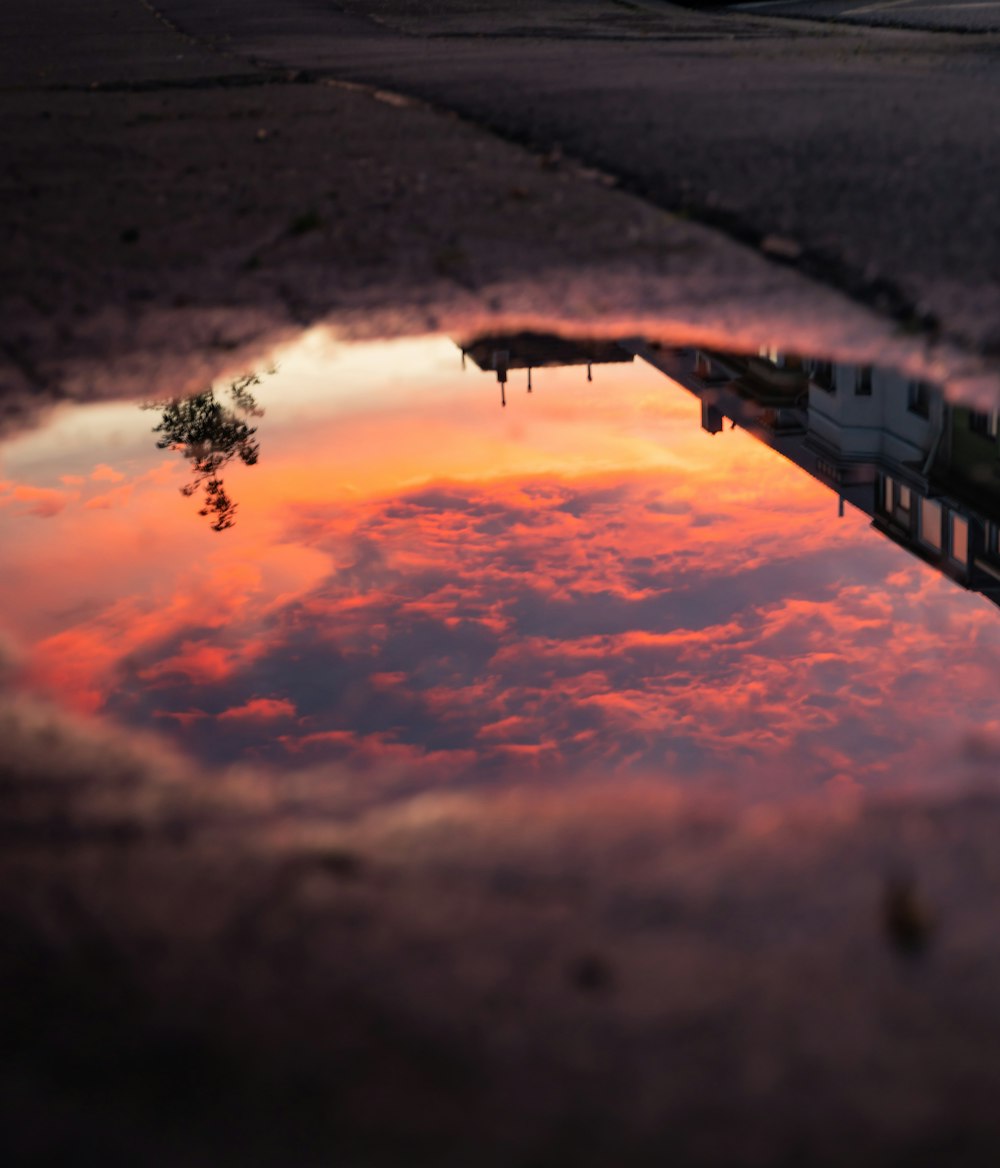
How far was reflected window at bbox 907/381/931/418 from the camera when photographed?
3.62m

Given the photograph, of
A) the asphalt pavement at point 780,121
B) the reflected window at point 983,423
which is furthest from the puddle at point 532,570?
the asphalt pavement at point 780,121

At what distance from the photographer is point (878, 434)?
138 inches

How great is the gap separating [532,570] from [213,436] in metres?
1.09

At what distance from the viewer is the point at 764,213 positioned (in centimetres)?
592

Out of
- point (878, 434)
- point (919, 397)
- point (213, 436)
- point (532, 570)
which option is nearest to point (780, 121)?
point (919, 397)

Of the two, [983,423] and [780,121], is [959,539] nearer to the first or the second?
[983,423]

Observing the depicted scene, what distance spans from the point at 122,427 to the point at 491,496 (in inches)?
40.9

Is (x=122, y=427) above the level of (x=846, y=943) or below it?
above

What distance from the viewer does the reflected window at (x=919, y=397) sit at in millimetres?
3615

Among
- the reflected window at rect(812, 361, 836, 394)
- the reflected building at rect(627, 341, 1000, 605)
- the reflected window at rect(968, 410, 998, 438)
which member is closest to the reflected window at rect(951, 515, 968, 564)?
the reflected building at rect(627, 341, 1000, 605)

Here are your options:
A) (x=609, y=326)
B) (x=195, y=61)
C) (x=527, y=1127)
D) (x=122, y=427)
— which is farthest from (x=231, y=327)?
(x=195, y=61)

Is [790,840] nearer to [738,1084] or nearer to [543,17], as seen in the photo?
[738,1084]

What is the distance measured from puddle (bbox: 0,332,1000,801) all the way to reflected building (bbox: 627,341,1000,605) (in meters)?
0.01

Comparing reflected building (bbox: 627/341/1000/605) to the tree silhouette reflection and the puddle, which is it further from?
the tree silhouette reflection
